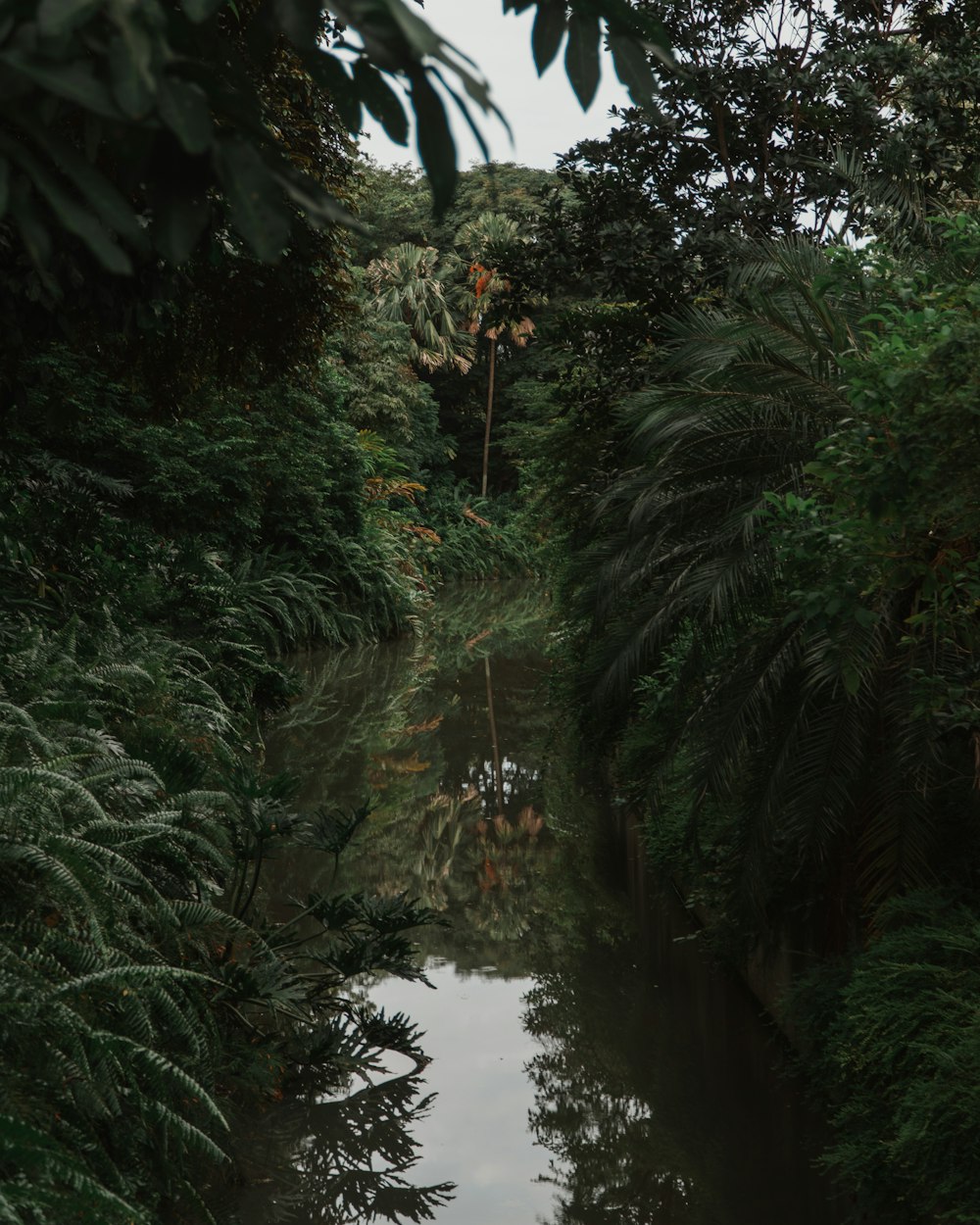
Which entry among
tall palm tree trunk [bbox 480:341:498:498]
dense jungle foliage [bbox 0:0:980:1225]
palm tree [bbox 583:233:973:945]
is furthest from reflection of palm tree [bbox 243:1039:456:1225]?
tall palm tree trunk [bbox 480:341:498:498]

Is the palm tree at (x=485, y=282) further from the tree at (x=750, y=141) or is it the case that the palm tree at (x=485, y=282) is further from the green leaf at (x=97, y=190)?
the green leaf at (x=97, y=190)

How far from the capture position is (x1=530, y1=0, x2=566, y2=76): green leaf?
5.68 feet

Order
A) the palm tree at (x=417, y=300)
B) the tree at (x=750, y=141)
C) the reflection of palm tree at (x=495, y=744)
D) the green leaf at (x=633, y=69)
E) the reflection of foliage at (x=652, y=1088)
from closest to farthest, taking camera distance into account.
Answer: the green leaf at (x=633, y=69)
the reflection of foliage at (x=652, y=1088)
the tree at (x=750, y=141)
the reflection of palm tree at (x=495, y=744)
the palm tree at (x=417, y=300)

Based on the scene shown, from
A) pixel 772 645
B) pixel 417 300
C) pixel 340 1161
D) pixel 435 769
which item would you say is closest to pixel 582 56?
pixel 772 645

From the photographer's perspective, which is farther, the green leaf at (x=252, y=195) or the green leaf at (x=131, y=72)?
the green leaf at (x=252, y=195)

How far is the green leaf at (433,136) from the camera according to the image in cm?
153

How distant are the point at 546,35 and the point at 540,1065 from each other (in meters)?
5.46

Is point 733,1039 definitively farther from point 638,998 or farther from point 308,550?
point 308,550

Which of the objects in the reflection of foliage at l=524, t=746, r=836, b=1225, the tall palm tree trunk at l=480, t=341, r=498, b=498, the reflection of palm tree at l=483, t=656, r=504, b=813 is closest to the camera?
the reflection of foliage at l=524, t=746, r=836, b=1225

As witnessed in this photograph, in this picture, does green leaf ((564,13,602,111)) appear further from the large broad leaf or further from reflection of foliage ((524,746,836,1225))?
reflection of foliage ((524,746,836,1225))

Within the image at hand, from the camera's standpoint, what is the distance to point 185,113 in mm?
1398

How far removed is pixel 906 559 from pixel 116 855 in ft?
9.14

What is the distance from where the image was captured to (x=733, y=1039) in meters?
6.27

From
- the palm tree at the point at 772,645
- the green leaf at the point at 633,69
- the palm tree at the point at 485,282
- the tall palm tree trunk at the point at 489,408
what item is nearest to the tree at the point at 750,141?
the palm tree at the point at 772,645
